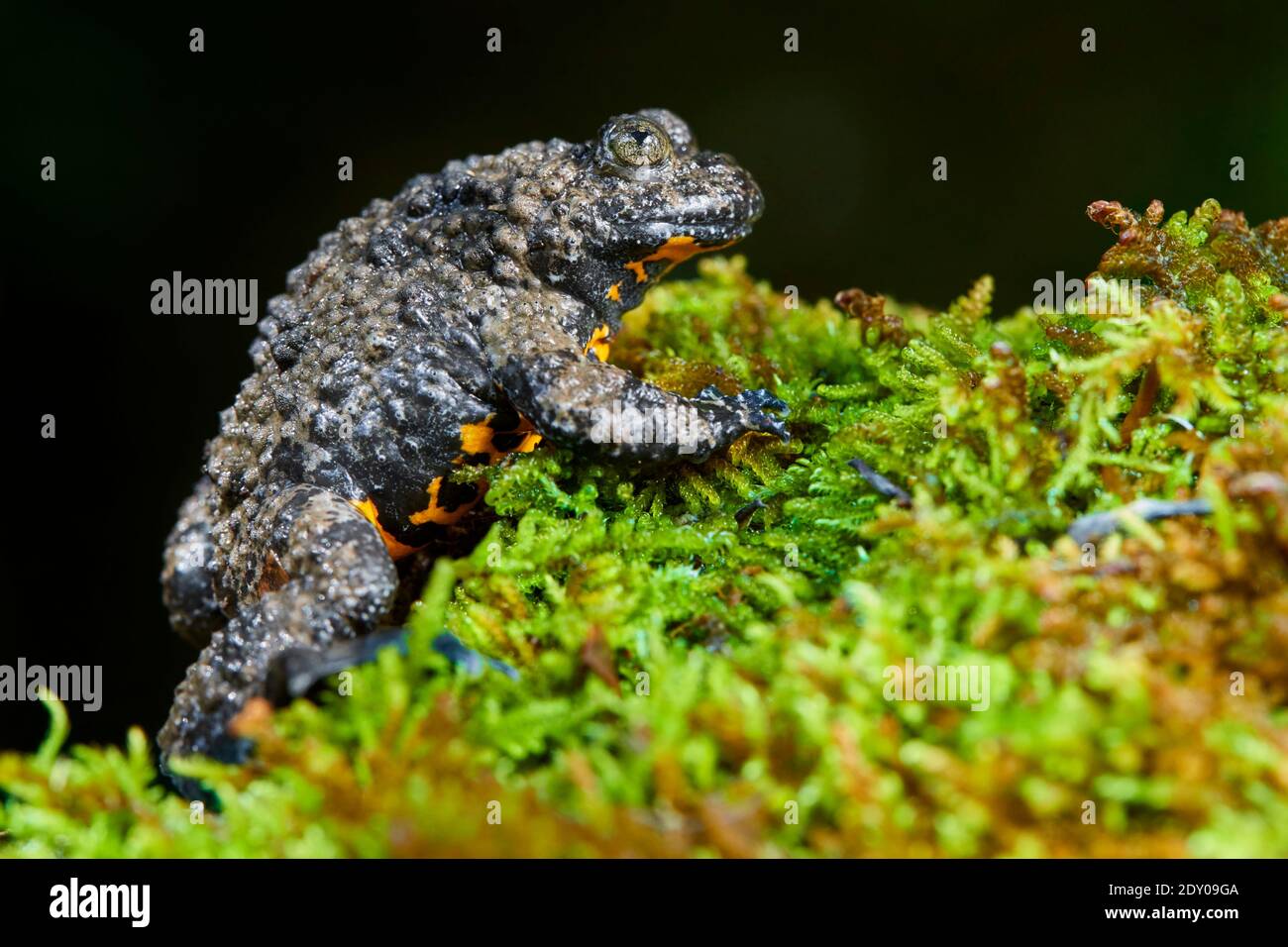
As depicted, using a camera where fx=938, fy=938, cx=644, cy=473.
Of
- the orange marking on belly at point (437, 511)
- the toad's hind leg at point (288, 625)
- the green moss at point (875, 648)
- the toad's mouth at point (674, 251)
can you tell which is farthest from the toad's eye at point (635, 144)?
the toad's hind leg at point (288, 625)

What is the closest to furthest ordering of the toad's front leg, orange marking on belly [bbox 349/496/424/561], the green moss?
1. the green moss
2. the toad's front leg
3. orange marking on belly [bbox 349/496/424/561]

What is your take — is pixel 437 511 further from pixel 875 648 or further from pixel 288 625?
pixel 875 648

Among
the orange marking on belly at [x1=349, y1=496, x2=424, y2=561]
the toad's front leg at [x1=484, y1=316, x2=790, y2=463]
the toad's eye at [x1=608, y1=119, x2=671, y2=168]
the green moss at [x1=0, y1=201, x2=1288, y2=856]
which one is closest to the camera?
the green moss at [x1=0, y1=201, x2=1288, y2=856]

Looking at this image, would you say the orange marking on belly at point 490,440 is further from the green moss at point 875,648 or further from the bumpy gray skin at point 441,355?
the green moss at point 875,648

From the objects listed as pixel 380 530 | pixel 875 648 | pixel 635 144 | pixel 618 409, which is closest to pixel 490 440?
pixel 380 530

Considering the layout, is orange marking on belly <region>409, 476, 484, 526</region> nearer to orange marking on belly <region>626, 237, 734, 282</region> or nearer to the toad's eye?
orange marking on belly <region>626, 237, 734, 282</region>

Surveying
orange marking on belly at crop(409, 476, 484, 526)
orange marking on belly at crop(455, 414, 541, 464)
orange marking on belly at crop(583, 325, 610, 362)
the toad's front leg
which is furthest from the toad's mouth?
orange marking on belly at crop(409, 476, 484, 526)
